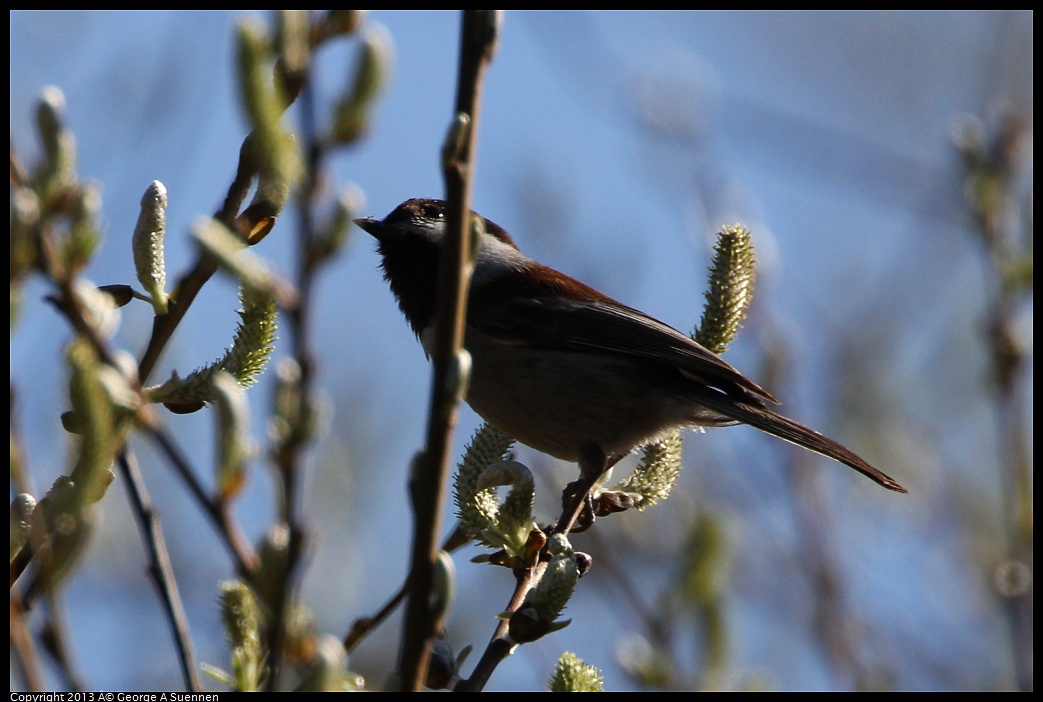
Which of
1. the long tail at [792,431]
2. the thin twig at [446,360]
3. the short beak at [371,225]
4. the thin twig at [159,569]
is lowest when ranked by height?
the thin twig at [159,569]

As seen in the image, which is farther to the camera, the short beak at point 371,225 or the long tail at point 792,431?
the short beak at point 371,225

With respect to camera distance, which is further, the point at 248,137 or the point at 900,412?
the point at 900,412

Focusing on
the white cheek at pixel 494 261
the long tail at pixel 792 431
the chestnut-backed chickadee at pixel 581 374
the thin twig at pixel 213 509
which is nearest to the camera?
the thin twig at pixel 213 509

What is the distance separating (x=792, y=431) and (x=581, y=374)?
78 centimetres

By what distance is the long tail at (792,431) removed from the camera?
3.33 m

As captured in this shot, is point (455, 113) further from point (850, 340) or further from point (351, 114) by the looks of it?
point (850, 340)

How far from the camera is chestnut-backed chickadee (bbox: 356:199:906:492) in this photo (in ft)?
11.8

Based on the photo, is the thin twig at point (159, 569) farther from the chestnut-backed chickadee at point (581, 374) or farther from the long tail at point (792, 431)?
the long tail at point (792, 431)

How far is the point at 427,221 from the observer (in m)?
4.20

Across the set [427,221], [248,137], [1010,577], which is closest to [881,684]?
[1010,577]

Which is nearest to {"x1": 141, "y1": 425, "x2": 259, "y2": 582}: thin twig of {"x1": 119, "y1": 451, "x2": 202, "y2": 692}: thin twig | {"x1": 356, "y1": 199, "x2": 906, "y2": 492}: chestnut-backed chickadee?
{"x1": 119, "y1": 451, "x2": 202, "y2": 692}: thin twig

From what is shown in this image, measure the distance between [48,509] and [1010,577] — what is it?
96.8 inches

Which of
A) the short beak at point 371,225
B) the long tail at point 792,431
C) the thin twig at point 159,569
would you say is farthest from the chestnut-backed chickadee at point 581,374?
the thin twig at point 159,569

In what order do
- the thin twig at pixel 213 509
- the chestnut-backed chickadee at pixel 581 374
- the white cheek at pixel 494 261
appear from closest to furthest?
1. the thin twig at pixel 213 509
2. the chestnut-backed chickadee at pixel 581 374
3. the white cheek at pixel 494 261
